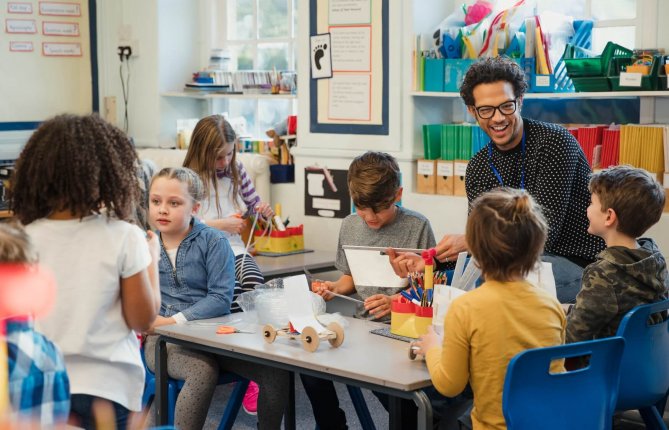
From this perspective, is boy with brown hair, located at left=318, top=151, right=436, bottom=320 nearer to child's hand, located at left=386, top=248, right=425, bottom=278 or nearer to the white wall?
child's hand, located at left=386, top=248, right=425, bottom=278

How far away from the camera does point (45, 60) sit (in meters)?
6.04

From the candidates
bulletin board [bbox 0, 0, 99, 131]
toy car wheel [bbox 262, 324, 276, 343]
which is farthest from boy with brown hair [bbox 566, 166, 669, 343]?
bulletin board [bbox 0, 0, 99, 131]

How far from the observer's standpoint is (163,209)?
3.39m

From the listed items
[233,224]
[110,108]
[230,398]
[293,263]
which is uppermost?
[110,108]

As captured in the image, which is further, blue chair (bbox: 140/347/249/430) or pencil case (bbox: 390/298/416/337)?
blue chair (bbox: 140/347/249/430)

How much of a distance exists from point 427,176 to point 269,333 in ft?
6.75

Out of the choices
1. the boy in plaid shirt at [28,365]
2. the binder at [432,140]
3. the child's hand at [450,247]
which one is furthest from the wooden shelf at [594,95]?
the boy in plaid shirt at [28,365]

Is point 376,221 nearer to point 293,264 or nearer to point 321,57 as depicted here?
point 293,264

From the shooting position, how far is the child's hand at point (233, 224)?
14.4ft

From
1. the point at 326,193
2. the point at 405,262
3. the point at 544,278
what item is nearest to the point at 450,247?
the point at 405,262

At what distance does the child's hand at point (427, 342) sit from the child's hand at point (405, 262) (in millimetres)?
432

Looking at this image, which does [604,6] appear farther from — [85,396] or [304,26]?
[85,396]

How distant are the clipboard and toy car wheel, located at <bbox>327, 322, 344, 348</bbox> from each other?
1.27 feet

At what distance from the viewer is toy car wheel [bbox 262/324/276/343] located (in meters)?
2.79
